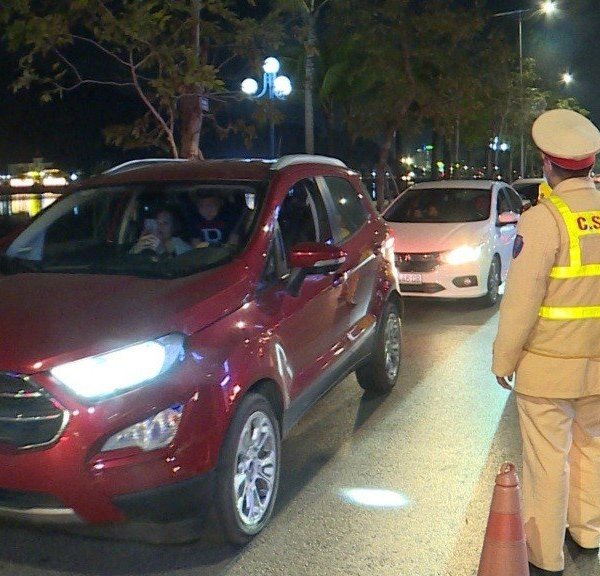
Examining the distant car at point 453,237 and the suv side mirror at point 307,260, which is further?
the distant car at point 453,237

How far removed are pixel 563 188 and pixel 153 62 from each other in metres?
9.08

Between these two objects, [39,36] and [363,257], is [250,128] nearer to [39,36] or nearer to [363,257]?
[39,36]

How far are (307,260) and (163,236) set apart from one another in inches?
39.8

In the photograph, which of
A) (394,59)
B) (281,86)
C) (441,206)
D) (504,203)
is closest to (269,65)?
(281,86)

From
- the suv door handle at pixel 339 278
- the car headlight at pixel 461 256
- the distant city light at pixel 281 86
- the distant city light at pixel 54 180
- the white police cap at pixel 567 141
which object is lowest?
the car headlight at pixel 461 256

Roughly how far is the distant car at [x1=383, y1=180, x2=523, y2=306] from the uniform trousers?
6167 millimetres

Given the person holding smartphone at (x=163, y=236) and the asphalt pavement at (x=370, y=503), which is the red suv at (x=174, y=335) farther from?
the asphalt pavement at (x=370, y=503)

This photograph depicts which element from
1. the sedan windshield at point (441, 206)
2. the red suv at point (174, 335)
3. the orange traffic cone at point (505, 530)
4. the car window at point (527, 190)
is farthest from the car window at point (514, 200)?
the orange traffic cone at point (505, 530)

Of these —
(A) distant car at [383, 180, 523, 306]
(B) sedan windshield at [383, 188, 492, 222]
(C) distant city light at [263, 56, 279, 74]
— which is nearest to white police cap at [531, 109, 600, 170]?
(A) distant car at [383, 180, 523, 306]

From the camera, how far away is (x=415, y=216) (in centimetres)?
1138

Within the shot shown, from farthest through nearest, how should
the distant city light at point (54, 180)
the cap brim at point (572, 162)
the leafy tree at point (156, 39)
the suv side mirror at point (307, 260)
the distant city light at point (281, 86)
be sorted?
1. the distant city light at point (54, 180)
2. the distant city light at point (281, 86)
3. the leafy tree at point (156, 39)
4. the suv side mirror at point (307, 260)
5. the cap brim at point (572, 162)

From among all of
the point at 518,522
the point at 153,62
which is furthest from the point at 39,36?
the point at 518,522

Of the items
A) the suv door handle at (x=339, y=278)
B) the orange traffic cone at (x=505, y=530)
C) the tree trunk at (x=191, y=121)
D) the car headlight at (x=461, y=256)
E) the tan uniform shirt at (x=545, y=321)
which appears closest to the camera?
the orange traffic cone at (x=505, y=530)

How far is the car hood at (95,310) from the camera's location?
340 cm
